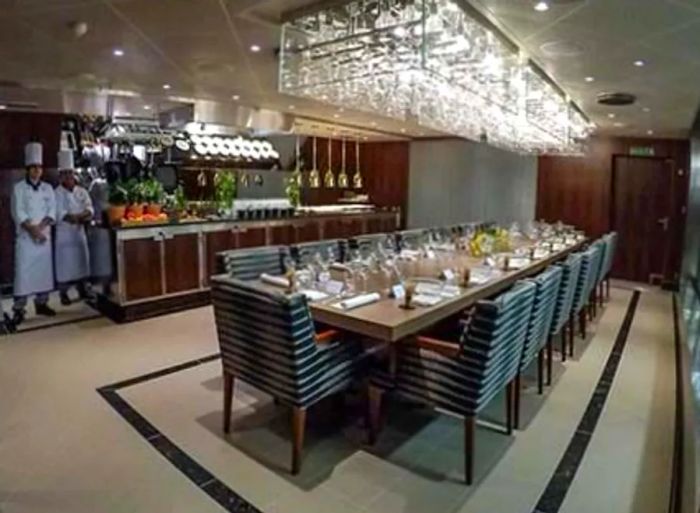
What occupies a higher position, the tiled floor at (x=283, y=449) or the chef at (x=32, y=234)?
the chef at (x=32, y=234)

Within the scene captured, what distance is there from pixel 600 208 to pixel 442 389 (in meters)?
8.17

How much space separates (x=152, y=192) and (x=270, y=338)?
166 inches

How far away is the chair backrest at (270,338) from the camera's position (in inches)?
107

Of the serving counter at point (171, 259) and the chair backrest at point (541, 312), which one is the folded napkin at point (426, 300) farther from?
the serving counter at point (171, 259)

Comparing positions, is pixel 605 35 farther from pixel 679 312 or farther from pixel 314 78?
pixel 679 312

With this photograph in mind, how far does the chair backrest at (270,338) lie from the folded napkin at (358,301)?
0.29 metres

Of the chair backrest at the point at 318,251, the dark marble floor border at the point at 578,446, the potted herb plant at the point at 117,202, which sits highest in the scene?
the potted herb plant at the point at 117,202

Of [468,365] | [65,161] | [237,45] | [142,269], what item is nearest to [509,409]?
[468,365]

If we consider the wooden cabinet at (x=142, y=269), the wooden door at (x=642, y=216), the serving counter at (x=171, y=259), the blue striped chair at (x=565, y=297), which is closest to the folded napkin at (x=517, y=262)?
the blue striped chair at (x=565, y=297)

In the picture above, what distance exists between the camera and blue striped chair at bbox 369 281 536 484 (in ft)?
8.95

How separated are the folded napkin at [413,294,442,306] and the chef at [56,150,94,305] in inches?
182

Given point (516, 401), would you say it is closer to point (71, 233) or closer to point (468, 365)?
point (468, 365)

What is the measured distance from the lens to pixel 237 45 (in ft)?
15.0

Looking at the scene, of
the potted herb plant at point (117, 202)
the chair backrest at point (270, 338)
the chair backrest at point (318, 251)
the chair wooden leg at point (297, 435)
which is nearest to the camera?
the chair backrest at point (270, 338)
